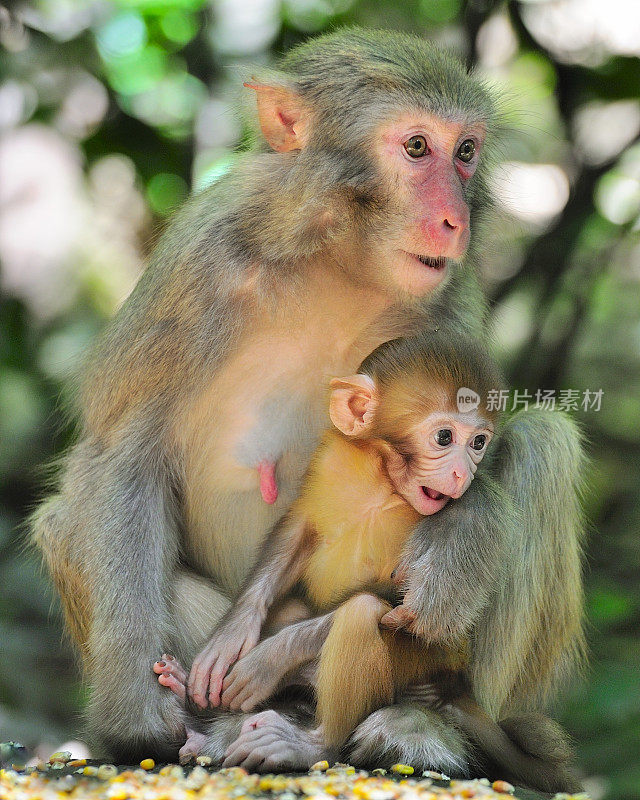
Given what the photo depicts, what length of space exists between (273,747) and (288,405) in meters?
0.93

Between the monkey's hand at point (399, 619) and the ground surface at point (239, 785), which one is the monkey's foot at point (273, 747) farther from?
the monkey's hand at point (399, 619)

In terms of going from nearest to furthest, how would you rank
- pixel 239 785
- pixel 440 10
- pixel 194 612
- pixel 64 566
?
1. pixel 239 785
2. pixel 194 612
3. pixel 64 566
4. pixel 440 10

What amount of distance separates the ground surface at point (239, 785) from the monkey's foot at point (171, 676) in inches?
8.6

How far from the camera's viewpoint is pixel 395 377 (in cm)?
254

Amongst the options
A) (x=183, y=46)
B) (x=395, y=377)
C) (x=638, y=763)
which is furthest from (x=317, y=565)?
(x=183, y=46)

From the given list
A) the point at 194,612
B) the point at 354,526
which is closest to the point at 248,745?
the point at 194,612

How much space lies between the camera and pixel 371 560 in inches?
100

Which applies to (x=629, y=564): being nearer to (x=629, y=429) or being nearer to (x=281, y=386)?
(x=629, y=429)

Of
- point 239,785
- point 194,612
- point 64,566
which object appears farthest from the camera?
point 64,566

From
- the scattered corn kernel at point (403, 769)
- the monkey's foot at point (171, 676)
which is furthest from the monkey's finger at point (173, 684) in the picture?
the scattered corn kernel at point (403, 769)

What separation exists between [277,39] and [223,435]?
2012mm

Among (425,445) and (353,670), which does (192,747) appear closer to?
(353,670)

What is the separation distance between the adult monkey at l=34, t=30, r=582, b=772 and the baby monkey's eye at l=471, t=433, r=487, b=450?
0.45 ft

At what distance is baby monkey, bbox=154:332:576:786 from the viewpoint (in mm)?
2443
